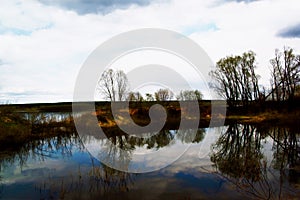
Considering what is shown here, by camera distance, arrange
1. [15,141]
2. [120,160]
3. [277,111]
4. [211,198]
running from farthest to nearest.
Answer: [277,111] → [15,141] → [120,160] → [211,198]

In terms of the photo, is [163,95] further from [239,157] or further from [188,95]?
[239,157]

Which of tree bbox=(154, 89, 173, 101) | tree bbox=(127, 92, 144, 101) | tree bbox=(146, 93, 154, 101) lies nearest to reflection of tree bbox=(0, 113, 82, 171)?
tree bbox=(127, 92, 144, 101)

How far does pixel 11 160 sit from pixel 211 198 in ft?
→ 28.8

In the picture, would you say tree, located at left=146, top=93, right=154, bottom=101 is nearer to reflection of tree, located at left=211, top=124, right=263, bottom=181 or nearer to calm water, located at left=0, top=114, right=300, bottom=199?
calm water, located at left=0, top=114, right=300, bottom=199

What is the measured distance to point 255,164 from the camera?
9703 mm

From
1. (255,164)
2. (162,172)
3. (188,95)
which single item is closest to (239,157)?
(255,164)

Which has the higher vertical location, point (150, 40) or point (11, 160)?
point (150, 40)

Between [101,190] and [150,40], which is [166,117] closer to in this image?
[150,40]

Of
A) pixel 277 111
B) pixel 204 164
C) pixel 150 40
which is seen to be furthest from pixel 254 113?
pixel 204 164

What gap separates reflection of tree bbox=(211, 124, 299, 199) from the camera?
700 cm

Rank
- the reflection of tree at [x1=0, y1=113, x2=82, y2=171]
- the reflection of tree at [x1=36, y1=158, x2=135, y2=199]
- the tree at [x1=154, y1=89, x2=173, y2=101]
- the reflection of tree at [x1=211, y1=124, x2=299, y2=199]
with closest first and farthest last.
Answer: the reflection of tree at [x1=211, y1=124, x2=299, y2=199] → the reflection of tree at [x1=36, y1=158, x2=135, y2=199] → the reflection of tree at [x1=0, y1=113, x2=82, y2=171] → the tree at [x1=154, y1=89, x2=173, y2=101]

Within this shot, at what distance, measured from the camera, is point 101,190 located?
736 centimetres

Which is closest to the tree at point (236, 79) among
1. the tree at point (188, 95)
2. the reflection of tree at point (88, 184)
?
the tree at point (188, 95)

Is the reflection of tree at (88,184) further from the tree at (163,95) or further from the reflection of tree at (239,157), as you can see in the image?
the tree at (163,95)
